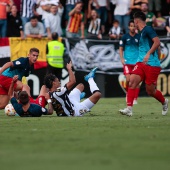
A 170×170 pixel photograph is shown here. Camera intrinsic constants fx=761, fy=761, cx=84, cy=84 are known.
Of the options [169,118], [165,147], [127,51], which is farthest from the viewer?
[127,51]

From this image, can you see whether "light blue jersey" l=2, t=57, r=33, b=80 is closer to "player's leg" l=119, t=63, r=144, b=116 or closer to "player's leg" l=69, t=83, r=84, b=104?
"player's leg" l=69, t=83, r=84, b=104

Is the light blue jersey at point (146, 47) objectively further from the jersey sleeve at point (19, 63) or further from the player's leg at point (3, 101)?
the player's leg at point (3, 101)

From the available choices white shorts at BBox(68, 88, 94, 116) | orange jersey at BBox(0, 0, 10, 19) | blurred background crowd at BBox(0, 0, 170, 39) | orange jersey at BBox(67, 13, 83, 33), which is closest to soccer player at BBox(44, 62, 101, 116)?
white shorts at BBox(68, 88, 94, 116)

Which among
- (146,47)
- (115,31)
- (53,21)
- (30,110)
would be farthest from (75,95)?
(115,31)

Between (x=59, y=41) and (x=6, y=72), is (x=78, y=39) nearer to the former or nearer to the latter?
(x=59, y=41)

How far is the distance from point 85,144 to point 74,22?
16.7m

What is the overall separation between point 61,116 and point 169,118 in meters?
2.39

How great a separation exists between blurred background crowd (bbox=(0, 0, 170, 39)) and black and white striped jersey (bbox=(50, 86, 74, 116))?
9633mm

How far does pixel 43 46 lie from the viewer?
26.7m

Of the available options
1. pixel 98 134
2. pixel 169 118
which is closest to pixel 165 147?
pixel 98 134

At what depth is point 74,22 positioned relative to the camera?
27.1 meters

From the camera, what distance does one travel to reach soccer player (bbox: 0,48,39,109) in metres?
17.8

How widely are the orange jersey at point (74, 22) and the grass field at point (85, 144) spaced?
11.8 m

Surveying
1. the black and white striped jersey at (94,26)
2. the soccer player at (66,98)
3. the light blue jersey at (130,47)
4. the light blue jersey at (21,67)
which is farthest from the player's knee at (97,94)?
the black and white striped jersey at (94,26)
